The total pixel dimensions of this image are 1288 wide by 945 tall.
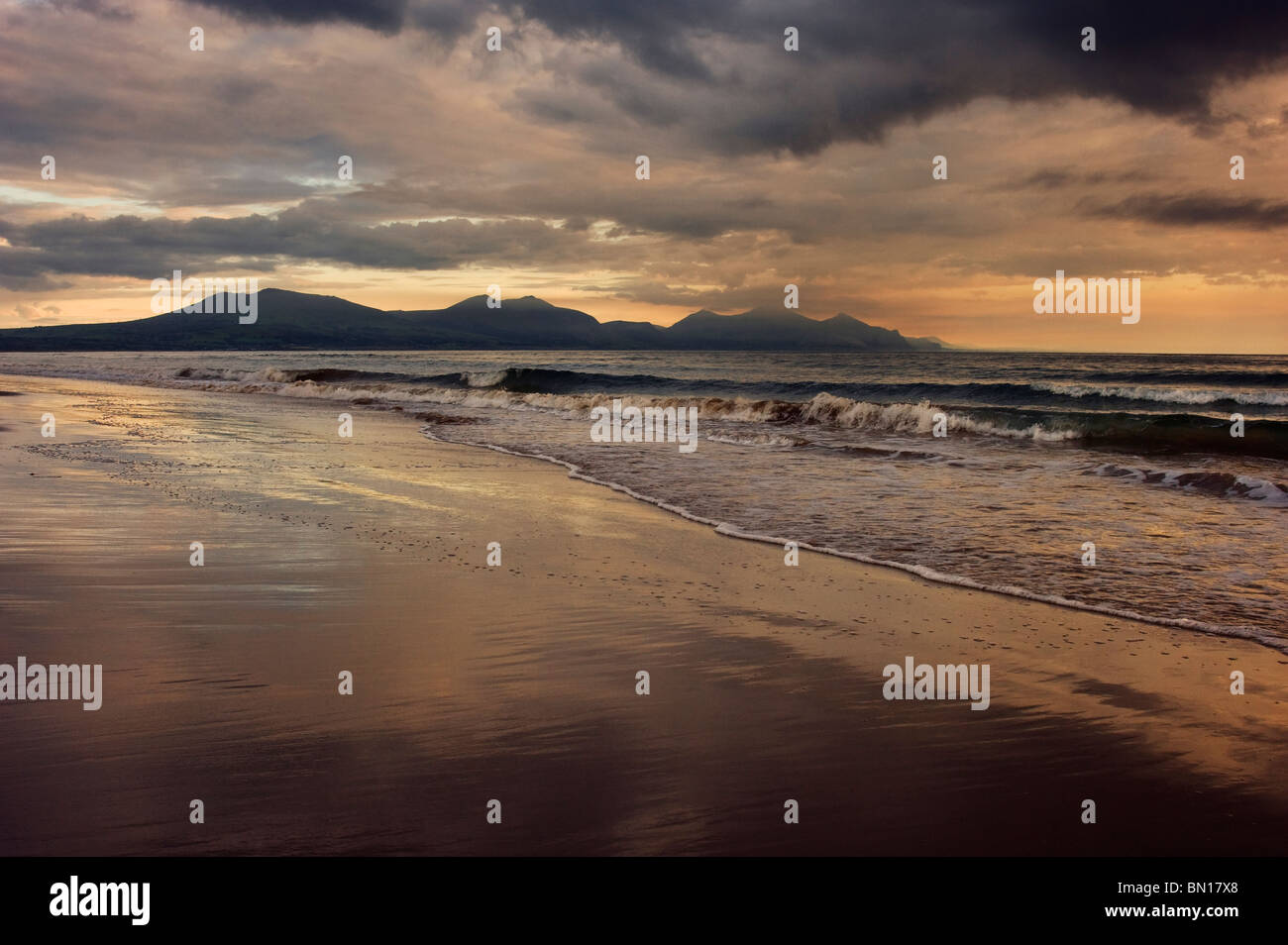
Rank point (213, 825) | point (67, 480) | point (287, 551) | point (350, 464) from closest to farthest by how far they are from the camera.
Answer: point (213, 825) < point (287, 551) < point (67, 480) < point (350, 464)

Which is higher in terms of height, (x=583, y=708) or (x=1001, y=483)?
(x=1001, y=483)

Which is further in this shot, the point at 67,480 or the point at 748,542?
the point at 67,480

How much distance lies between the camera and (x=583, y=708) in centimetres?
480

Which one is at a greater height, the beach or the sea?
the sea

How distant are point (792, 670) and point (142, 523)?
24.9 feet

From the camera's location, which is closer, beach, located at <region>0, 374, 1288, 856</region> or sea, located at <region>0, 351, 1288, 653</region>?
beach, located at <region>0, 374, 1288, 856</region>

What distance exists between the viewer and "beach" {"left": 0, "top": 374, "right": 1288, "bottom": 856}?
141 inches

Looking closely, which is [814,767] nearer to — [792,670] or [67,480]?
[792,670]

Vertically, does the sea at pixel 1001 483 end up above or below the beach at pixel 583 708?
above

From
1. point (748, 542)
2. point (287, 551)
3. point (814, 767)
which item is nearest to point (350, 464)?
point (287, 551)

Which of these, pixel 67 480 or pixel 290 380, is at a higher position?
pixel 290 380

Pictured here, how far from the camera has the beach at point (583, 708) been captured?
357 cm

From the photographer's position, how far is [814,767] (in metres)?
4.16
